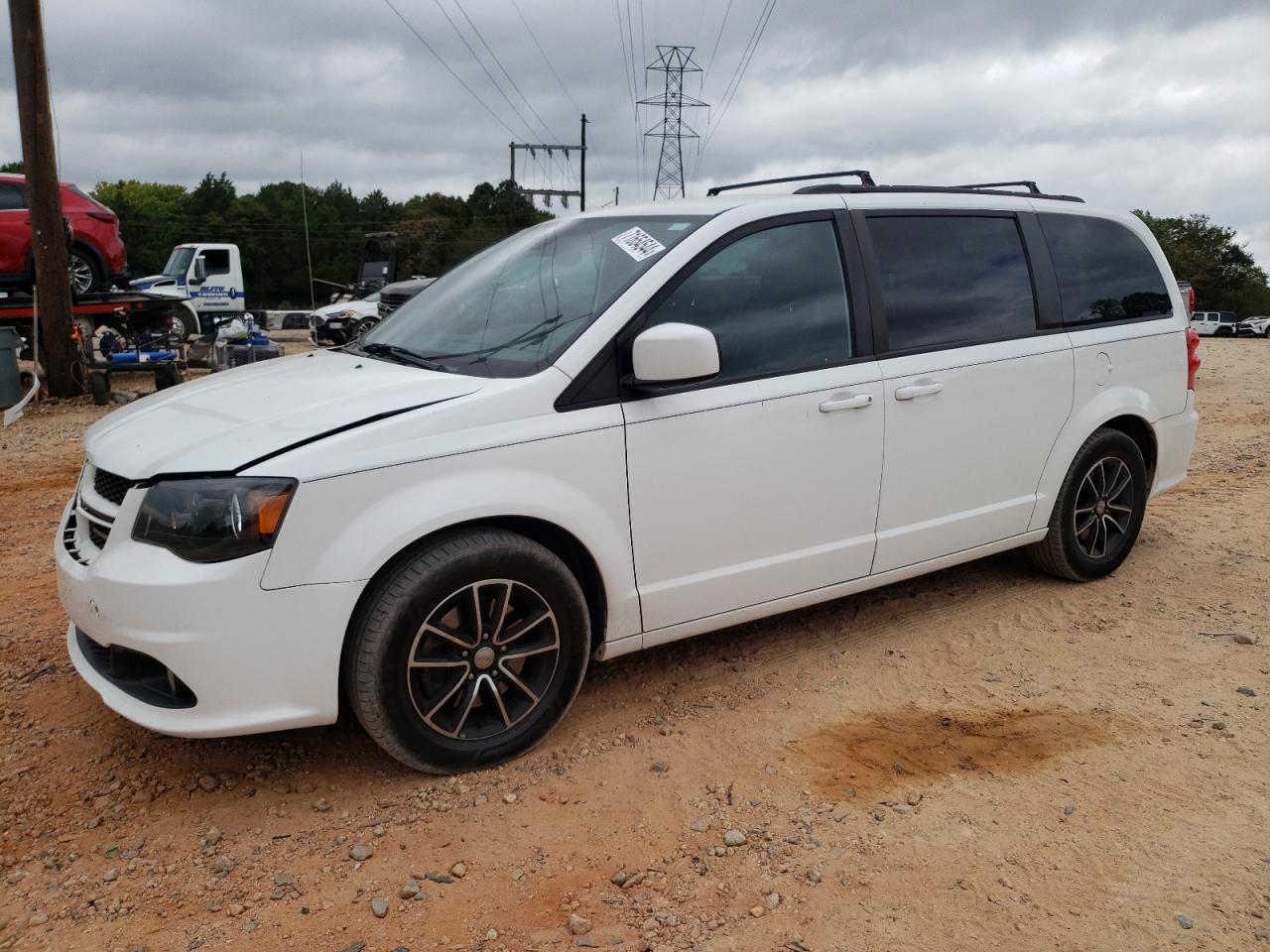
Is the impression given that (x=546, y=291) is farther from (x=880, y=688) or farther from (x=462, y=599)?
(x=880, y=688)

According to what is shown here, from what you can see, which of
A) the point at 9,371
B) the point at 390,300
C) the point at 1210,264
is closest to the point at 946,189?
the point at 9,371

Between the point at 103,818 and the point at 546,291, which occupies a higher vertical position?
the point at 546,291

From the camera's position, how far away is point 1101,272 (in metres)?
4.65

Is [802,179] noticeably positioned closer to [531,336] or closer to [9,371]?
[531,336]

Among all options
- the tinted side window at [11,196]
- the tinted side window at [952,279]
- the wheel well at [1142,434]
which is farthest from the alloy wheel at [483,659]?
the tinted side window at [11,196]

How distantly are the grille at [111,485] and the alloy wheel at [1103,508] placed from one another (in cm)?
396

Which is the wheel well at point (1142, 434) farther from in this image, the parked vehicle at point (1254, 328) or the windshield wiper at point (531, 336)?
the parked vehicle at point (1254, 328)

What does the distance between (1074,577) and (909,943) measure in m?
2.90

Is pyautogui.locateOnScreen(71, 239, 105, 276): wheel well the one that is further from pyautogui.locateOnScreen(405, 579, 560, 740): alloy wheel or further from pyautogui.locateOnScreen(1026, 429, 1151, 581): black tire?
pyautogui.locateOnScreen(1026, 429, 1151, 581): black tire

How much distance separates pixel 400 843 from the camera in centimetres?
280

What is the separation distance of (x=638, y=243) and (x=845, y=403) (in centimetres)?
95

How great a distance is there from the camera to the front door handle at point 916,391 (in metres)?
3.79

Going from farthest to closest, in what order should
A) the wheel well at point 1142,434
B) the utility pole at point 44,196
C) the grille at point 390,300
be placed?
the grille at point 390,300, the utility pole at point 44,196, the wheel well at point 1142,434

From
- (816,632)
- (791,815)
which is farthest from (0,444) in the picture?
(791,815)
